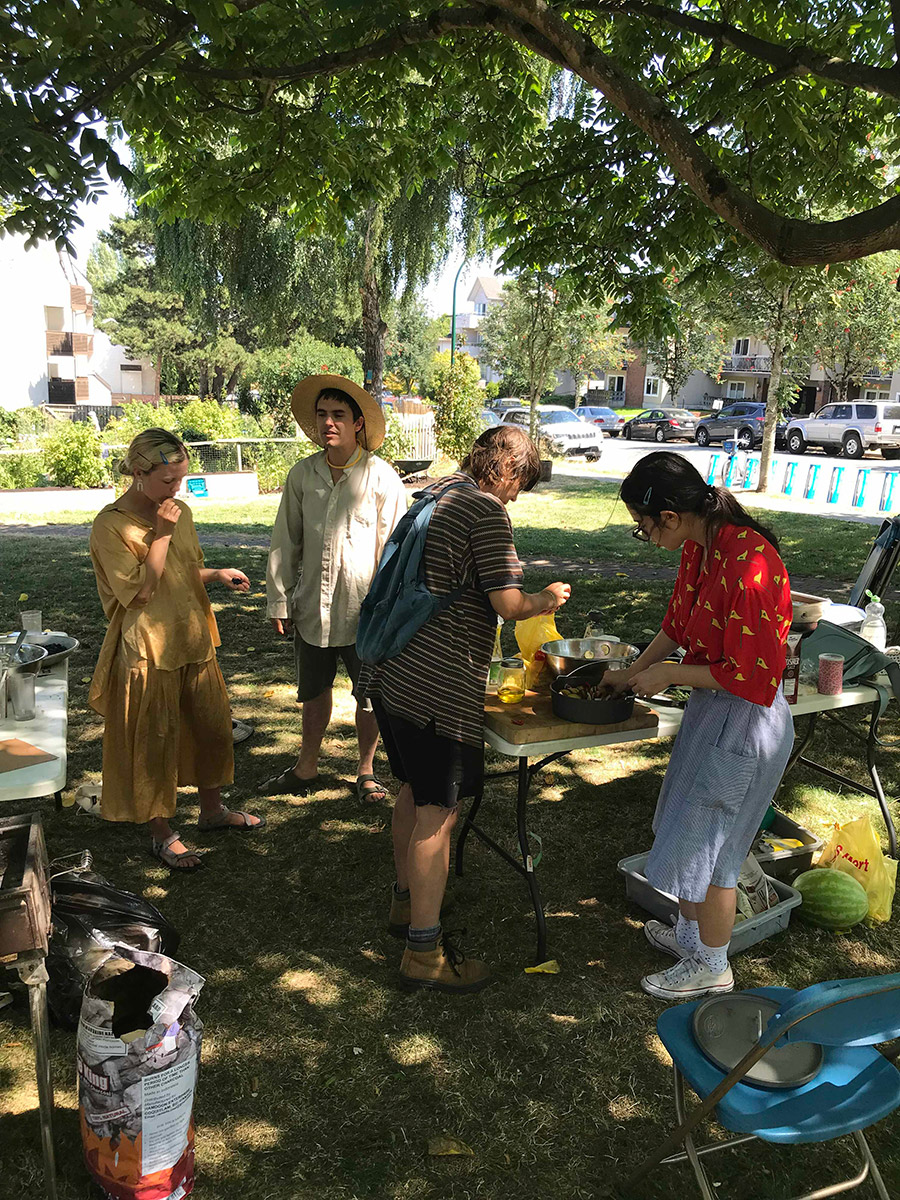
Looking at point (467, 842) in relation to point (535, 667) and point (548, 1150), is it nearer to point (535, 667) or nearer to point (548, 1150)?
point (535, 667)

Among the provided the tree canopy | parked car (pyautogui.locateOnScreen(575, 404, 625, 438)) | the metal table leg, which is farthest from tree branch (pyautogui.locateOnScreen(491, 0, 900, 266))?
parked car (pyautogui.locateOnScreen(575, 404, 625, 438))

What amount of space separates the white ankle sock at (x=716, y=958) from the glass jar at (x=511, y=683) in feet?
3.50

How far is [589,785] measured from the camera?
4910 millimetres

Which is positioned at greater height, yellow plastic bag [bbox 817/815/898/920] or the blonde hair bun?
the blonde hair bun

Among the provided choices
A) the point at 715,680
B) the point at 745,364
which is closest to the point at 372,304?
the point at 715,680

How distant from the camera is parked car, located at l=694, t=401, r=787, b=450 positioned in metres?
31.1

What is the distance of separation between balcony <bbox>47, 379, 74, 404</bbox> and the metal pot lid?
141 feet

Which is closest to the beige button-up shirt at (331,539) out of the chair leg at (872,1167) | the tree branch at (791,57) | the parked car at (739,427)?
the chair leg at (872,1167)

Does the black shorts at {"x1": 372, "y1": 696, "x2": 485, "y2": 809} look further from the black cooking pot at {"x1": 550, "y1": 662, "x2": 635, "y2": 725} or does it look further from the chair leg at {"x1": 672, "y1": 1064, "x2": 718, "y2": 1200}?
the chair leg at {"x1": 672, "y1": 1064, "x2": 718, "y2": 1200}

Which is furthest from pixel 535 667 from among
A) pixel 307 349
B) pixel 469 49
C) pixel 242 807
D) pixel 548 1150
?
pixel 307 349

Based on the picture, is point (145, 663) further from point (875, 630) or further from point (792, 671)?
point (875, 630)

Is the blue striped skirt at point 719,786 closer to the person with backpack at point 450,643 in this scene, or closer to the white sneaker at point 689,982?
the white sneaker at point 689,982

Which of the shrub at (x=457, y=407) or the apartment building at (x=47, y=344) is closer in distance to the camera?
the shrub at (x=457, y=407)

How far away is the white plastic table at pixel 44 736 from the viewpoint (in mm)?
2586
